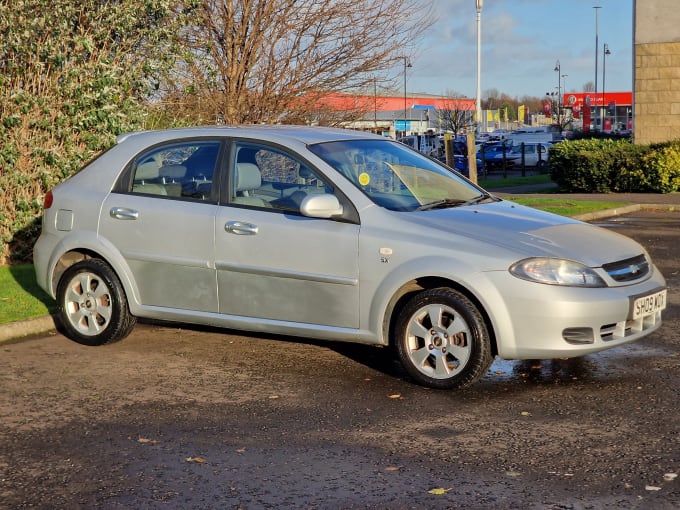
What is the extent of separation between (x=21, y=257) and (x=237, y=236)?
5.50m

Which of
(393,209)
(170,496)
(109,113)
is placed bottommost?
(170,496)

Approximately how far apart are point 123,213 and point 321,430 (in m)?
2.88

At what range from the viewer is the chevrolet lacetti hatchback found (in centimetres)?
632

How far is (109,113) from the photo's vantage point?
12.1 meters

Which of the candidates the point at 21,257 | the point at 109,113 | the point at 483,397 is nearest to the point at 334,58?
the point at 109,113

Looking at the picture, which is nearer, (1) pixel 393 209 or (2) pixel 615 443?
(2) pixel 615 443

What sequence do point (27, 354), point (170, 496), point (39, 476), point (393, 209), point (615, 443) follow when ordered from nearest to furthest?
1. point (170, 496)
2. point (39, 476)
3. point (615, 443)
4. point (393, 209)
5. point (27, 354)

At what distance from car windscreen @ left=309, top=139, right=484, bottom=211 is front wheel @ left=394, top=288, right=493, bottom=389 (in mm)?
752

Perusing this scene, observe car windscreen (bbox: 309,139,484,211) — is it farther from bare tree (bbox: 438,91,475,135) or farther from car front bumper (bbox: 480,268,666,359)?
bare tree (bbox: 438,91,475,135)

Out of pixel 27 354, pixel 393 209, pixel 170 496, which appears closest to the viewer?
pixel 170 496

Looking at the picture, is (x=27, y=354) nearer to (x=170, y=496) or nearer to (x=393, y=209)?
(x=393, y=209)

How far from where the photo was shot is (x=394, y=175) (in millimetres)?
7262

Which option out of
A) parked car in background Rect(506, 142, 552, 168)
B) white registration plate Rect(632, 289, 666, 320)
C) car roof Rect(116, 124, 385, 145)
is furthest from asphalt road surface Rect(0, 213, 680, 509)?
parked car in background Rect(506, 142, 552, 168)

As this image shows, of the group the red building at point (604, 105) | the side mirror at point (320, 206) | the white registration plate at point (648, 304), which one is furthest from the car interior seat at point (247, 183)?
the red building at point (604, 105)
